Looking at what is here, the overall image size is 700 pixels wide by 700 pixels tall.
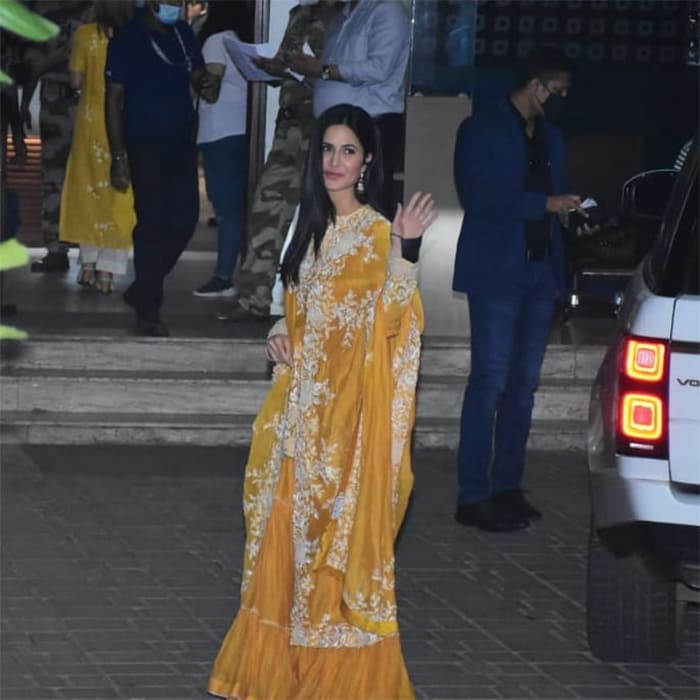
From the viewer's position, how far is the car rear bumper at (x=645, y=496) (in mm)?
4336

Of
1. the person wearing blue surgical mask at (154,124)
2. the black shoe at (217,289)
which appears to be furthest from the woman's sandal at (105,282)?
the person wearing blue surgical mask at (154,124)

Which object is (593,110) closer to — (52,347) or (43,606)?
(52,347)

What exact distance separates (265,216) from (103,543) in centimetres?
295

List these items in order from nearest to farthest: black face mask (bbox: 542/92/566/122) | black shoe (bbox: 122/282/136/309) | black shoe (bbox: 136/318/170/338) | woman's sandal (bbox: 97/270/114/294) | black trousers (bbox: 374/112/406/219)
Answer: black trousers (bbox: 374/112/406/219), black shoe (bbox: 136/318/170/338), black shoe (bbox: 122/282/136/309), woman's sandal (bbox: 97/270/114/294), black face mask (bbox: 542/92/566/122)

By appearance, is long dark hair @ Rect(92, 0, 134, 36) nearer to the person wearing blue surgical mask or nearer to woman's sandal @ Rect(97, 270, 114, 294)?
the person wearing blue surgical mask

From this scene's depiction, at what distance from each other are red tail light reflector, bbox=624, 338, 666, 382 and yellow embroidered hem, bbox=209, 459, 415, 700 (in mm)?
976

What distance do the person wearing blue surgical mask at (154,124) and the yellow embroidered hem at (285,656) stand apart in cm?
414

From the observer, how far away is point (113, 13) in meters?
8.91

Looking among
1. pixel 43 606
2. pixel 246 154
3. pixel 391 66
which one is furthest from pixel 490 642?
pixel 246 154

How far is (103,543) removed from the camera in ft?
21.2

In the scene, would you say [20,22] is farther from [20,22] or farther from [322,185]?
[322,185]

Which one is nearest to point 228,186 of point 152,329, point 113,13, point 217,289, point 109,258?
point 217,289

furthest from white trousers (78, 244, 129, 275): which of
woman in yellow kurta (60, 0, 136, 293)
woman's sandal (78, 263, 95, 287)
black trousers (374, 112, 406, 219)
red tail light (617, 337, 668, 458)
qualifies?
red tail light (617, 337, 668, 458)

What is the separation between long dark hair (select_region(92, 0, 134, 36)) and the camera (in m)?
8.76
